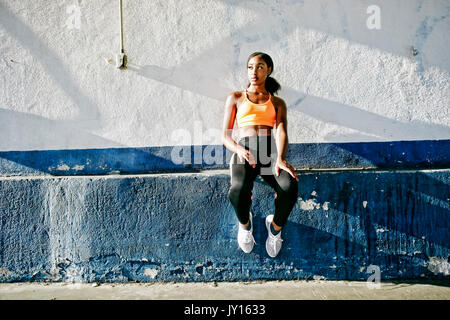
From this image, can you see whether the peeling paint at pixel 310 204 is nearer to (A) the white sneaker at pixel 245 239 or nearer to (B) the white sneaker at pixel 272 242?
(B) the white sneaker at pixel 272 242

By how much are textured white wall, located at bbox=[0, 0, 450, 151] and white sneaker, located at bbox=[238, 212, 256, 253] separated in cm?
85

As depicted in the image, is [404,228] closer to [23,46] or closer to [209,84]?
[209,84]

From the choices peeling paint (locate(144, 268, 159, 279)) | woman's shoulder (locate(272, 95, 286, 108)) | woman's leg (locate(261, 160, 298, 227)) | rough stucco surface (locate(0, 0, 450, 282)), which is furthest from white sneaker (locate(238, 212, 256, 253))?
woman's shoulder (locate(272, 95, 286, 108))

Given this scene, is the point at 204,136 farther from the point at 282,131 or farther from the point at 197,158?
the point at 282,131

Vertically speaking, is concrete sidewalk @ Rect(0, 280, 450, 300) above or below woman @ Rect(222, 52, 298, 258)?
below

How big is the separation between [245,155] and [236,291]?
1.14m

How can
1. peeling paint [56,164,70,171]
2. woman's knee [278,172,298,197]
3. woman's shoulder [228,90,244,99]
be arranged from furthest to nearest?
peeling paint [56,164,70,171]
woman's shoulder [228,90,244,99]
woman's knee [278,172,298,197]

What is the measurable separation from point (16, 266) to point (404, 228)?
3475 millimetres

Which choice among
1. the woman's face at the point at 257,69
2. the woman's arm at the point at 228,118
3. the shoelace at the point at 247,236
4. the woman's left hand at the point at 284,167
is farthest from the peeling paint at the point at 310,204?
the woman's face at the point at 257,69

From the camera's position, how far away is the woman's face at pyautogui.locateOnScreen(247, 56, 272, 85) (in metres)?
2.89

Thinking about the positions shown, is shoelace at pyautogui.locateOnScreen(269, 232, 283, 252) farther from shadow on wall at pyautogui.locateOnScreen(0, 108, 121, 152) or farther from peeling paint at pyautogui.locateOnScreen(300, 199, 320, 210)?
shadow on wall at pyautogui.locateOnScreen(0, 108, 121, 152)

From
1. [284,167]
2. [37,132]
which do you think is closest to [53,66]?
[37,132]

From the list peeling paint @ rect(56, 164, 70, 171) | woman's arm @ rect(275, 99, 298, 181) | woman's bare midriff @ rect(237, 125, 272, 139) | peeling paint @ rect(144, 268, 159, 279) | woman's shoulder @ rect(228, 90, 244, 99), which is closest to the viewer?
woman's arm @ rect(275, 99, 298, 181)
